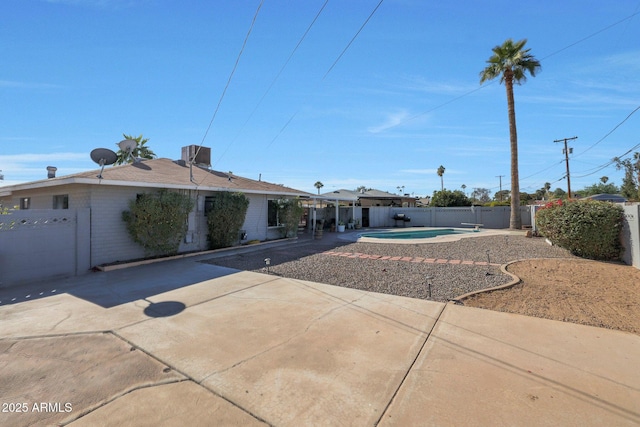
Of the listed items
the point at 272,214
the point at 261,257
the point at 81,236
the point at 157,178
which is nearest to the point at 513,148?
the point at 272,214

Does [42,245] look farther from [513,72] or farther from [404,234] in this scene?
[513,72]

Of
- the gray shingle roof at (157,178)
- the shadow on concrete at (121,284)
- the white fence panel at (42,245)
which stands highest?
the gray shingle roof at (157,178)

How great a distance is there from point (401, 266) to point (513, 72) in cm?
1733

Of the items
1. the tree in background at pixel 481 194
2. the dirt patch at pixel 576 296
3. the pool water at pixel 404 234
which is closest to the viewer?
the dirt patch at pixel 576 296

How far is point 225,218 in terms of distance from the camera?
11188 mm

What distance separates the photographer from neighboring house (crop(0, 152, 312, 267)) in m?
8.35

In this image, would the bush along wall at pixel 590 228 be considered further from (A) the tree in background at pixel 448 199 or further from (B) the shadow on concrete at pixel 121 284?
(A) the tree in background at pixel 448 199

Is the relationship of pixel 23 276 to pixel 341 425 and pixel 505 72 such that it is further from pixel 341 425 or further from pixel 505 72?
pixel 505 72

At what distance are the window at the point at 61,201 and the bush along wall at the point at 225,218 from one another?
4.37 meters

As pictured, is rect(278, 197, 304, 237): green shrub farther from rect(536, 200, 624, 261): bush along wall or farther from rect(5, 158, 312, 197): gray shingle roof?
rect(536, 200, 624, 261): bush along wall

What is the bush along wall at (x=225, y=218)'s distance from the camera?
11.0 m

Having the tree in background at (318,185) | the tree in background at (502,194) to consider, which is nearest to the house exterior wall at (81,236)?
the tree in background at (318,185)

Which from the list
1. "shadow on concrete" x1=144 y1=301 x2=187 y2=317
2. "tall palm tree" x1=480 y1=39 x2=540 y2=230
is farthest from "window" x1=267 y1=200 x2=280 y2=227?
"tall palm tree" x1=480 y1=39 x2=540 y2=230

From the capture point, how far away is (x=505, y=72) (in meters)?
18.2
